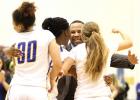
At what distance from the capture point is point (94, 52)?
3.68 metres

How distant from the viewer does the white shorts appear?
3.45 meters

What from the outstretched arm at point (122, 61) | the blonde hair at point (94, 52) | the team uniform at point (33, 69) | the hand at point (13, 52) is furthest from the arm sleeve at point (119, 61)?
the hand at point (13, 52)

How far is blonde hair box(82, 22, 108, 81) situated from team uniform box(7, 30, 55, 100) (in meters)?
0.35

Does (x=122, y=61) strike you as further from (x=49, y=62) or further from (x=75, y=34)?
(x=49, y=62)

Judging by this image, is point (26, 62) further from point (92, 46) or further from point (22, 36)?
point (92, 46)

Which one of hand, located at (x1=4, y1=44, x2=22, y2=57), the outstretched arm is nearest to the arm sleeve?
the outstretched arm

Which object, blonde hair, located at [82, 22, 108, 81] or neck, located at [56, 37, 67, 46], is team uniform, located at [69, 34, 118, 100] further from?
neck, located at [56, 37, 67, 46]

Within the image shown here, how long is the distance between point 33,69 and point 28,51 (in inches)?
5.8

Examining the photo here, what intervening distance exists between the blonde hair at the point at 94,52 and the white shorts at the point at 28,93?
Answer: 0.42 meters

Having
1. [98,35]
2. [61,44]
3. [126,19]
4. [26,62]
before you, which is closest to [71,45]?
[61,44]

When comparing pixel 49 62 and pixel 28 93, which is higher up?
pixel 49 62

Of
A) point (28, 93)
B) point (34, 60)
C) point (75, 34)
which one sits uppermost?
point (75, 34)

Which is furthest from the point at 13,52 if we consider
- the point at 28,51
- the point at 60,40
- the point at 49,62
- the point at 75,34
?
the point at 75,34

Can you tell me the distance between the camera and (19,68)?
3553 millimetres
